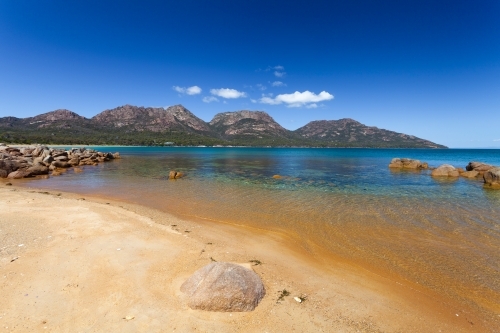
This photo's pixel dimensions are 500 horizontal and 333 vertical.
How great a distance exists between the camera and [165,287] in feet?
22.6

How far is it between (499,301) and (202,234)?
10.6 meters

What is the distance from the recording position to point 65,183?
86.7 ft

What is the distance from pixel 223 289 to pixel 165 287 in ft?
6.27

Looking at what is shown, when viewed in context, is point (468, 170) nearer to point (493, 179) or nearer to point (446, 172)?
point (446, 172)

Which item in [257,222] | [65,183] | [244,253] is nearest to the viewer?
[244,253]

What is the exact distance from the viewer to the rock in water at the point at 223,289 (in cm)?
601

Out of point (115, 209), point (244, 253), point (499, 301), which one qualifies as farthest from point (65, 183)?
point (499, 301)

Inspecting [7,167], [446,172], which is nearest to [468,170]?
[446,172]

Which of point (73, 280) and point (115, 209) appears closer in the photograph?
point (73, 280)

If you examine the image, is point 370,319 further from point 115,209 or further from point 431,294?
point 115,209

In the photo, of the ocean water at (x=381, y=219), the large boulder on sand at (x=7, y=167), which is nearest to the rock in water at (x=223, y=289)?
the ocean water at (x=381, y=219)

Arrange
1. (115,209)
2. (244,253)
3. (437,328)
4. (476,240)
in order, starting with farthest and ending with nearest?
(115,209) → (476,240) → (244,253) → (437,328)

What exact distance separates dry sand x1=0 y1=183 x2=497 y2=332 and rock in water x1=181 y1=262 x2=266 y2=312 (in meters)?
0.18

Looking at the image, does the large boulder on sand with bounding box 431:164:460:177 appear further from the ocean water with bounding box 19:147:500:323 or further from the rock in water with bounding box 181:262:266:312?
the rock in water with bounding box 181:262:266:312
